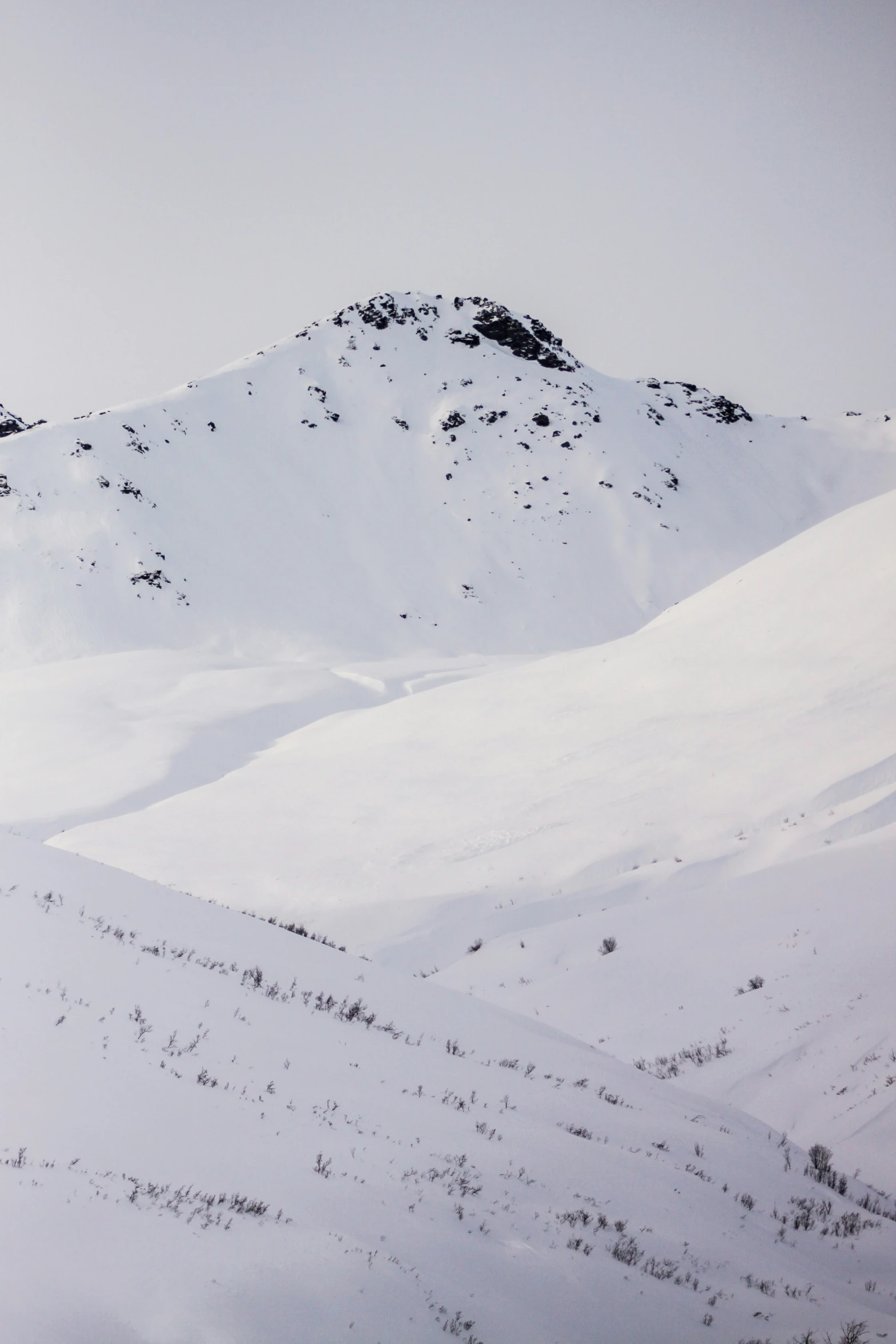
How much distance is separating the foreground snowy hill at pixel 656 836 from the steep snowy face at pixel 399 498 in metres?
45.4

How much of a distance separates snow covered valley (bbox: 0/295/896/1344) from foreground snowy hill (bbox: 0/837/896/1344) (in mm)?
28

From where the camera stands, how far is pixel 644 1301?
465 centimetres

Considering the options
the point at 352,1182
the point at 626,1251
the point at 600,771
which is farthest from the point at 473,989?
the point at 600,771

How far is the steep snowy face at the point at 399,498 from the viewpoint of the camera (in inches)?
2938

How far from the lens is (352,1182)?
500cm

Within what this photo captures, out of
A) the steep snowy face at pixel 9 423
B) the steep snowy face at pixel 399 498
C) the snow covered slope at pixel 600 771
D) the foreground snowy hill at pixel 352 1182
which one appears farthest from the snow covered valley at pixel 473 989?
the steep snowy face at pixel 9 423

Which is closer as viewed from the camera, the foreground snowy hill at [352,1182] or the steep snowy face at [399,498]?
the foreground snowy hill at [352,1182]

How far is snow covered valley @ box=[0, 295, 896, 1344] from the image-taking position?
Result: 13.9ft

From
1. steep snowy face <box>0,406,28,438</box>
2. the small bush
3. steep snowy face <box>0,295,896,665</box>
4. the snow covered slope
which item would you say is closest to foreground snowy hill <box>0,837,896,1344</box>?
the small bush

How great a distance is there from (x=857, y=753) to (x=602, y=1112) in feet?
39.6

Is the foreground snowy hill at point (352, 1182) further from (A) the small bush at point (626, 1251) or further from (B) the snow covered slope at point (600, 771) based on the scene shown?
(B) the snow covered slope at point (600, 771)

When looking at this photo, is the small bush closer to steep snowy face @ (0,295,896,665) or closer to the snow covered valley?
the snow covered valley

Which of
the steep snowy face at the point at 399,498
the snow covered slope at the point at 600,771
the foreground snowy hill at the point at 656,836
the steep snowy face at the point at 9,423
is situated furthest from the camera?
the steep snowy face at the point at 9,423

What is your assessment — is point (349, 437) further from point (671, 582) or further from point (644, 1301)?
point (644, 1301)
